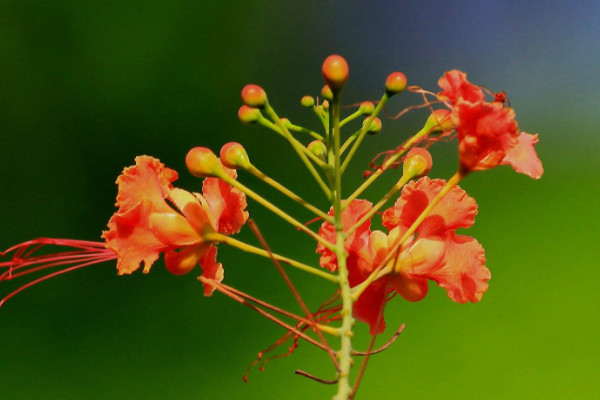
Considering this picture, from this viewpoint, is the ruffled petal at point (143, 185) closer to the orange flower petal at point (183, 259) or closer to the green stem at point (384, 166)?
the orange flower petal at point (183, 259)

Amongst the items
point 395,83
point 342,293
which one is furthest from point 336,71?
point 342,293

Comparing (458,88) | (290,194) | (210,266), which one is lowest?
(210,266)

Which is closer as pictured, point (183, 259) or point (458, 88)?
point (458, 88)

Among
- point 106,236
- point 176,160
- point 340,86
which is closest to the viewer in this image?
point 340,86

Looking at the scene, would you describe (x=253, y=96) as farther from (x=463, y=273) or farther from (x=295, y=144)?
(x=463, y=273)

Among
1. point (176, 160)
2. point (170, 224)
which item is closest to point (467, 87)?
point (170, 224)

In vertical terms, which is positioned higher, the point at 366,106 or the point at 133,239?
the point at 366,106

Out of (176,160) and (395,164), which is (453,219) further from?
(176,160)

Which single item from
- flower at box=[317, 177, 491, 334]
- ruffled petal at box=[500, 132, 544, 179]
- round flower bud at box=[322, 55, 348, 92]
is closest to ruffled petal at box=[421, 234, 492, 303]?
flower at box=[317, 177, 491, 334]
